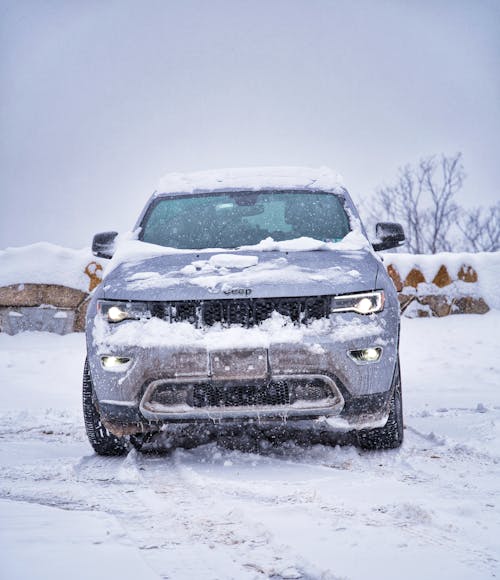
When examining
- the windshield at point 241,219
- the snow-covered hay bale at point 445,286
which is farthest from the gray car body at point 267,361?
the snow-covered hay bale at point 445,286

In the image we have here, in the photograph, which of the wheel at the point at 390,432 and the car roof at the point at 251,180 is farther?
the car roof at the point at 251,180

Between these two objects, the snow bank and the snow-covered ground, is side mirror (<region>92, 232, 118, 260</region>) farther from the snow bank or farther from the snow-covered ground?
the snow bank

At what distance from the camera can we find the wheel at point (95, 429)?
4.01 m

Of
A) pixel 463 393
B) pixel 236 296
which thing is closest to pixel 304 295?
pixel 236 296

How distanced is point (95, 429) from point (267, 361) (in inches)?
44.3

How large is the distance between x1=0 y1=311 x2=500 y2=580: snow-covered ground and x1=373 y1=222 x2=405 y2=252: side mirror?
1.26 meters

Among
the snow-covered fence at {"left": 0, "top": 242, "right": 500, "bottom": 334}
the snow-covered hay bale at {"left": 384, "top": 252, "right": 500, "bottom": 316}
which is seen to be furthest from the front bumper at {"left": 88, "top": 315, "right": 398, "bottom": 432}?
the snow-covered hay bale at {"left": 384, "top": 252, "right": 500, "bottom": 316}

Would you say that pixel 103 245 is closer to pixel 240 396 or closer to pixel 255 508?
pixel 240 396

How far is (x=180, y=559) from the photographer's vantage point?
7.59 ft

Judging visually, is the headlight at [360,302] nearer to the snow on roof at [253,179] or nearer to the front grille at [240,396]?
the front grille at [240,396]

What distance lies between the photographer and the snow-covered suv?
3570 mm

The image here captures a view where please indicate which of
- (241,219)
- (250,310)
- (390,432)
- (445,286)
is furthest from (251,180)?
(445,286)

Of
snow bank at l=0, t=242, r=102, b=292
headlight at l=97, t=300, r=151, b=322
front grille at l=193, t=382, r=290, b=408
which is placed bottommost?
snow bank at l=0, t=242, r=102, b=292

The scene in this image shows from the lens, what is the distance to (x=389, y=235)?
5.06m
